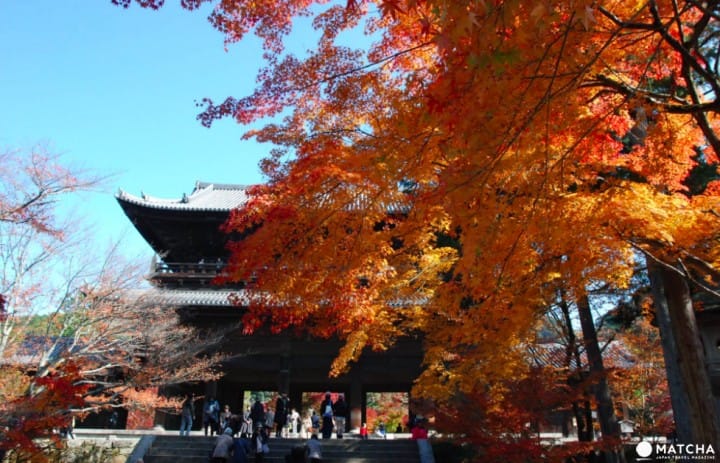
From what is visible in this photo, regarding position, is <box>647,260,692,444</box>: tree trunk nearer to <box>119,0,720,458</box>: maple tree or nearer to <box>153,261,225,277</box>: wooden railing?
<box>119,0,720,458</box>: maple tree

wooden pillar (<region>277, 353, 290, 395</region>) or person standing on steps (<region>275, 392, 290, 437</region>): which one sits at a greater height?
wooden pillar (<region>277, 353, 290, 395</region>)

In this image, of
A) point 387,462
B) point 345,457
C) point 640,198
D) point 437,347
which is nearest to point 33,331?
point 345,457

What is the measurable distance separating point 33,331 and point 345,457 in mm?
9282

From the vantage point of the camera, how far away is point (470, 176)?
4035 mm

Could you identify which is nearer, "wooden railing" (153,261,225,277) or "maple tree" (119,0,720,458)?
"maple tree" (119,0,720,458)

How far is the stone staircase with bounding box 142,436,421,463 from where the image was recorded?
12.6 meters

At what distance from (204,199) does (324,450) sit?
13842 mm

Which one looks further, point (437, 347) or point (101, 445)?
point (101, 445)

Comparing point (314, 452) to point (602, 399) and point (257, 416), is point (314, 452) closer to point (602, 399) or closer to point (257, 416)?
point (257, 416)

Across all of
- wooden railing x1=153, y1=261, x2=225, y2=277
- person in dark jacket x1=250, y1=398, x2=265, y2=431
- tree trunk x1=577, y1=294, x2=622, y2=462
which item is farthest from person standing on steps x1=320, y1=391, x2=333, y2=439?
tree trunk x1=577, y1=294, x2=622, y2=462

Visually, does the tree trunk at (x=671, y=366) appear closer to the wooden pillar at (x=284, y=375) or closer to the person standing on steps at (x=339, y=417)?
the person standing on steps at (x=339, y=417)

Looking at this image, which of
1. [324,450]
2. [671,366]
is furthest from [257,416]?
[671,366]

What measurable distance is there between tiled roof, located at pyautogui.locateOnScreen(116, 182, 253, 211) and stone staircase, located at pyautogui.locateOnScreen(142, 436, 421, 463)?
27.0ft

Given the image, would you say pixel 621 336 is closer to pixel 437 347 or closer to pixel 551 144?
pixel 437 347
